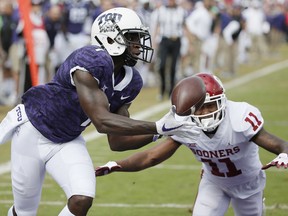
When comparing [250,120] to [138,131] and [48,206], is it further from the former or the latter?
[48,206]

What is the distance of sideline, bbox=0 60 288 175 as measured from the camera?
38.6 feet

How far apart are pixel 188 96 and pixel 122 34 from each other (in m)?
0.79

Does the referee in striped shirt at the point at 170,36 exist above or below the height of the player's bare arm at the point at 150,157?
below

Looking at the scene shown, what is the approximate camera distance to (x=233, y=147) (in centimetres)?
578

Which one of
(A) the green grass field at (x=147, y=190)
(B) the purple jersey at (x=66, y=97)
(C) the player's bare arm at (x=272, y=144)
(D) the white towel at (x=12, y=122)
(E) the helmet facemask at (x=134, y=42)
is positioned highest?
(E) the helmet facemask at (x=134, y=42)

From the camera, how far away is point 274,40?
31.1 m

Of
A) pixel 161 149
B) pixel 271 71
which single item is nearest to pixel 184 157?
pixel 161 149

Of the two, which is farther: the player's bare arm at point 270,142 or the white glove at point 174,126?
the player's bare arm at point 270,142

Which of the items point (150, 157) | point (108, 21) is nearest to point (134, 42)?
point (108, 21)

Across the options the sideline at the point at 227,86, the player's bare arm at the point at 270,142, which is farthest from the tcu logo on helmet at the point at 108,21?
the sideline at the point at 227,86

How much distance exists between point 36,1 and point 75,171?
32.9ft

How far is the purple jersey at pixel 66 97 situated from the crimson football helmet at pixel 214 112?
546mm

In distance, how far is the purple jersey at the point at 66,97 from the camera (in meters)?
5.44

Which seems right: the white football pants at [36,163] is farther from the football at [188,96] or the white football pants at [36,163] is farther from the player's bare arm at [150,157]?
the football at [188,96]
